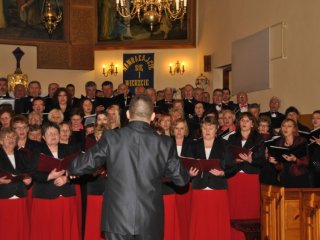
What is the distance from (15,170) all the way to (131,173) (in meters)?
2.56

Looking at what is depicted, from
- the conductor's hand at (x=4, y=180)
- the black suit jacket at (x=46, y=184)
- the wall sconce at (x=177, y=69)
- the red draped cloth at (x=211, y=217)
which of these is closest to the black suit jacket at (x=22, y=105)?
the black suit jacket at (x=46, y=184)

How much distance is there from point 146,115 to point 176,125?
2726 millimetres

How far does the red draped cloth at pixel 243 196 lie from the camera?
7.00 meters

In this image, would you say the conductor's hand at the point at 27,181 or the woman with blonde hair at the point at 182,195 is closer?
the conductor's hand at the point at 27,181

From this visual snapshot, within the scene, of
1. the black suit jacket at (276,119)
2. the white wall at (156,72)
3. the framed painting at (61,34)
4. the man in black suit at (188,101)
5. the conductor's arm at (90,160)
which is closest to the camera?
the conductor's arm at (90,160)

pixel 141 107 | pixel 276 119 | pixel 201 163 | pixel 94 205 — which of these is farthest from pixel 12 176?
pixel 276 119

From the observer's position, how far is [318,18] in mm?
10250

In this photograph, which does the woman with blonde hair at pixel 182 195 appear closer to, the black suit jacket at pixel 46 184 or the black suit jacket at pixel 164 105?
the black suit jacket at pixel 46 184

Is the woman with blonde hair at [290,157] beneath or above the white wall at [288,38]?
beneath

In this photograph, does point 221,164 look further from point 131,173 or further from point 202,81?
point 202,81

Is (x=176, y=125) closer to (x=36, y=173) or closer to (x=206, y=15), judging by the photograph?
(x=36, y=173)

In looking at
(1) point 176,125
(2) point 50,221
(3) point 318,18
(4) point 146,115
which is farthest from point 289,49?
(4) point 146,115

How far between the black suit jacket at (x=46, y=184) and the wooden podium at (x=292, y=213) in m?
2.11

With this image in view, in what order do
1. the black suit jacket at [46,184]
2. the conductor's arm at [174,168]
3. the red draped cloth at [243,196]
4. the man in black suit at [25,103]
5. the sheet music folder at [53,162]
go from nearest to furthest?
the conductor's arm at [174,168] → the sheet music folder at [53,162] → the black suit jacket at [46,184] → the red draped cloth at [243,196] → the man in black suit at [25,103]
